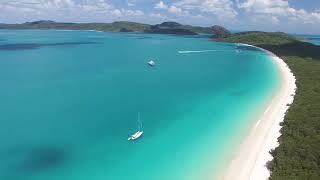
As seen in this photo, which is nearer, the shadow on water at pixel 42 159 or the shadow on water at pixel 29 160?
the shadow on water at pixel 29 160

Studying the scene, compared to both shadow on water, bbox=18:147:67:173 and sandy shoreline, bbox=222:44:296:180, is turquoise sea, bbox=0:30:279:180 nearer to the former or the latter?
shadow on water, bbox=18:147:67:173

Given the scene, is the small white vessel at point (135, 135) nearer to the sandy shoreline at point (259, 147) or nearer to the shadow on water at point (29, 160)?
the shadow on water at point (29, 160)

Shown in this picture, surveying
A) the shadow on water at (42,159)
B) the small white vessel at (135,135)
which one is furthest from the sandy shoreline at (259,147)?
the shadow on water at (42,159)

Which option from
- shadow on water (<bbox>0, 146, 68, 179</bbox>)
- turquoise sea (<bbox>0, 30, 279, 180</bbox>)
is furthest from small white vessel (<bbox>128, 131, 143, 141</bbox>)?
shadow on water (<bbox>0, 146, 68, 179</bbox>)

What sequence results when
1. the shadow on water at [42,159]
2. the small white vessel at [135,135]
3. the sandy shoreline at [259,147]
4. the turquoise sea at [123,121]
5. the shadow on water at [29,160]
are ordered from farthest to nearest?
A: 1. the small white vessel at [135,135]
2. the turquoise sea at [123,121]
3. the shadow on water at [42,159]
4. the shadow on water at [29,160]
5. the sandy shoreline at [259,147]

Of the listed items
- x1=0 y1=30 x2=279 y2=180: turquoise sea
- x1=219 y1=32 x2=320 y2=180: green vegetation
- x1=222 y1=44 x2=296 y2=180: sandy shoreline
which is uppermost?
x1=219 y1=32 x2=320 y2=180: green vegetation

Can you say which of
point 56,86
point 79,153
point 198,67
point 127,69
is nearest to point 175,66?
point 198,67

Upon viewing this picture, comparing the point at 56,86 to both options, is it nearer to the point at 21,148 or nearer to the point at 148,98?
the point at 148,98

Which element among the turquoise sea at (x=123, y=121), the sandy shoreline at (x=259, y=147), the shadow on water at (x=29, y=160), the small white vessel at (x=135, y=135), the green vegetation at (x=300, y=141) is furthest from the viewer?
the small white vessel at (x=135, y=135)
